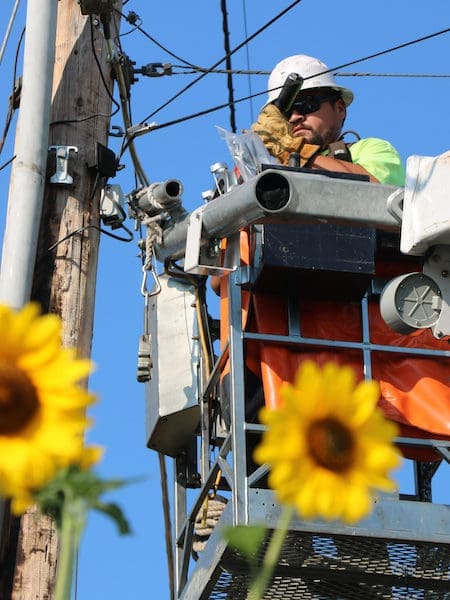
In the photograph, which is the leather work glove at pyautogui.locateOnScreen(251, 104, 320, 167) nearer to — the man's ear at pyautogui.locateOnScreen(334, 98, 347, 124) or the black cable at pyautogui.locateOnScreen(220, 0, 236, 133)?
the man's ear at pyautogui.locateOnScreen(334, 98, 347, 124)

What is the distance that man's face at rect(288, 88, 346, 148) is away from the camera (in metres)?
8.53

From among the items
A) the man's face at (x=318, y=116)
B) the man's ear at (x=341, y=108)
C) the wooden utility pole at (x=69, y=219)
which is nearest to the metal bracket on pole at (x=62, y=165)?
the wooden utility pole at (x=69, y=219)

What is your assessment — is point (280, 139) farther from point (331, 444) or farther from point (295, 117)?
point (331, 444)

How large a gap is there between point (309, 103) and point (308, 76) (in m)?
0.24

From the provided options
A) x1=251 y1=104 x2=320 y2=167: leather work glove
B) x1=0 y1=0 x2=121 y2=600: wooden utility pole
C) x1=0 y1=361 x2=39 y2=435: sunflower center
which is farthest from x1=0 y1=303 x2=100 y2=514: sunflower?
x1=251 y1=104 x2=320 y2=167: leather work glove

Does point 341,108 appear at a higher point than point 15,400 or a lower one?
higher

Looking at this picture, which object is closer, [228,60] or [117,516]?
[117,516]

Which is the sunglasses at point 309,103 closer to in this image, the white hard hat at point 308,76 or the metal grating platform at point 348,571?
the white hard hat at point 308,76

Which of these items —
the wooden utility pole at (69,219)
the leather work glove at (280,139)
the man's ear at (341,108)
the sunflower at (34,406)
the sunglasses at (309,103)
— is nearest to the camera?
the sunflower at (34,406)

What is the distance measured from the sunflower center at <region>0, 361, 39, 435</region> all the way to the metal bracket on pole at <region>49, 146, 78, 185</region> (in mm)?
5589

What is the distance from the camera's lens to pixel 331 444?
1.68 metres

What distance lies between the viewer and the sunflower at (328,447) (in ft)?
5.40

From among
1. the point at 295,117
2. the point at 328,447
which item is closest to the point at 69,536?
the point at 328,447

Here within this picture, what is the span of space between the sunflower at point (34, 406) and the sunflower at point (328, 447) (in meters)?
0.23
